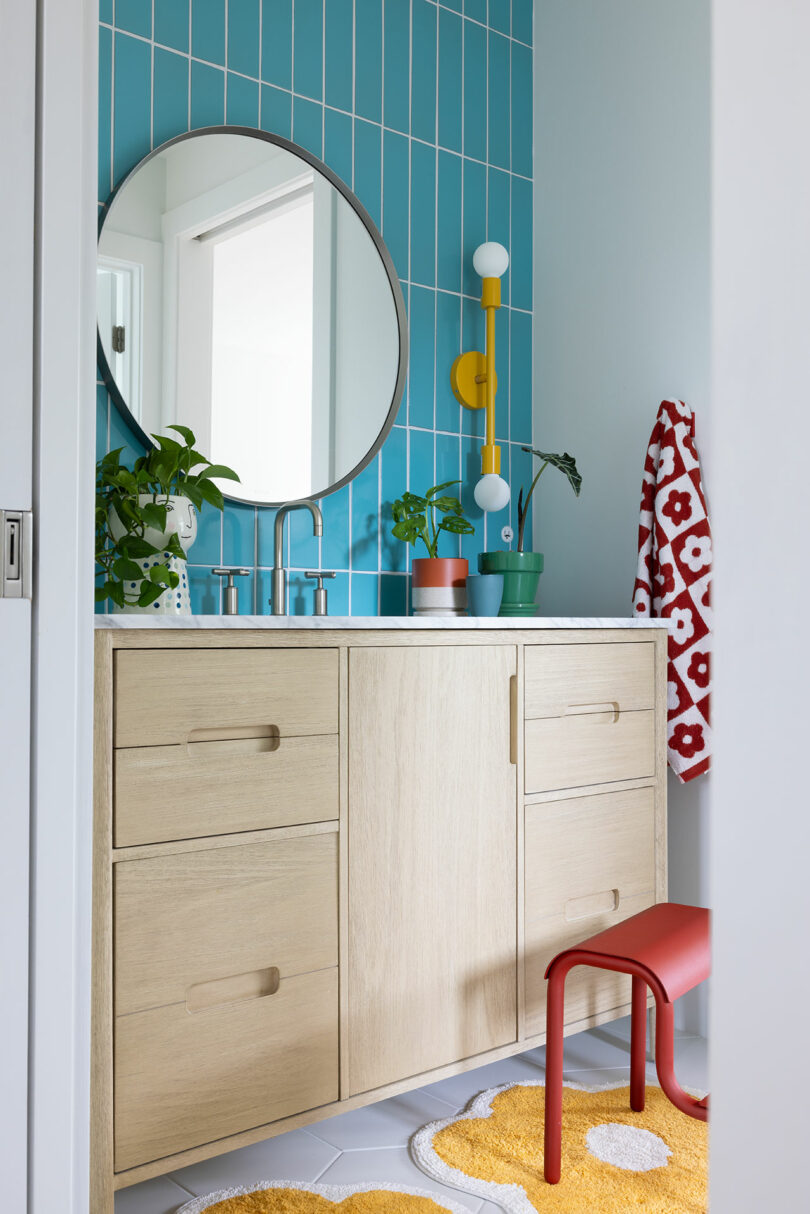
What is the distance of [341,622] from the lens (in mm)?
1598

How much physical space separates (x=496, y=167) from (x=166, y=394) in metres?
1.22

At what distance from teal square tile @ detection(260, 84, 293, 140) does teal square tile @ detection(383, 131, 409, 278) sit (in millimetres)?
276

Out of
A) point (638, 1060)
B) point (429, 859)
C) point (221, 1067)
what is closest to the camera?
point (221, 1067)

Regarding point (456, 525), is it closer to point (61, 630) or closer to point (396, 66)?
point (396, 66)

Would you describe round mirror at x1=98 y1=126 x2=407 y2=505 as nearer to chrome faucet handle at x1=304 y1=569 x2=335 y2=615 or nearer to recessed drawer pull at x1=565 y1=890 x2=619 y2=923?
chrome faucet handle at x1=304 y1=569 x2=335 y2=615

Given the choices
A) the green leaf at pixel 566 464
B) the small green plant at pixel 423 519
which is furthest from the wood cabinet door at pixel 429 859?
the green leaf at pixel 566 464

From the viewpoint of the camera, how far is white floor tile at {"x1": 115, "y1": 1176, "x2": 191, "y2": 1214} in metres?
1.50

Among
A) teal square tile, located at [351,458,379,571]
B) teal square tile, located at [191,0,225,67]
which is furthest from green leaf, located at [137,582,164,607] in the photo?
teal square tile, located at [191,0,225,67]

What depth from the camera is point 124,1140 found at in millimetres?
1352

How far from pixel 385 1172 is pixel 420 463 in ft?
4.86

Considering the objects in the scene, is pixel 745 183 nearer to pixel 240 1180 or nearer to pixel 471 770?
pixel 471 770

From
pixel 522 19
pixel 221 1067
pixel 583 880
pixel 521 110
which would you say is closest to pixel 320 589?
pixel 583 880

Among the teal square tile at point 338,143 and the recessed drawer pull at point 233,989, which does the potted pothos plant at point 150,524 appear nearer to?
the recessed drawer pull at point 233,989

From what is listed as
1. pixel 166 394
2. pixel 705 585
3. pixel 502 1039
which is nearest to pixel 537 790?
pixel 502 1039
